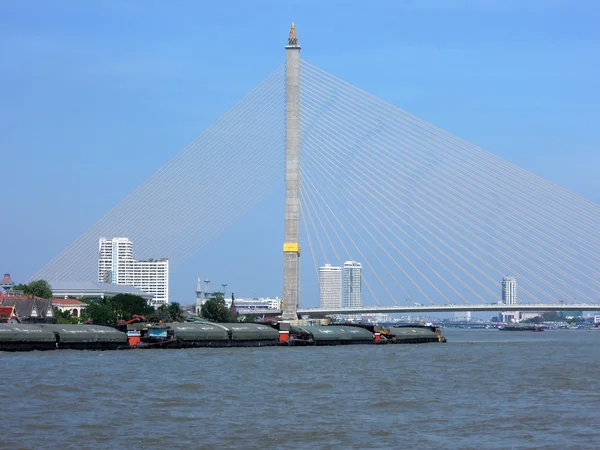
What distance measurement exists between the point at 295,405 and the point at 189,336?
3542 centimetres

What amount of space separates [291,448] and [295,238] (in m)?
56.8

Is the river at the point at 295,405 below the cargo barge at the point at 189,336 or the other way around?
below

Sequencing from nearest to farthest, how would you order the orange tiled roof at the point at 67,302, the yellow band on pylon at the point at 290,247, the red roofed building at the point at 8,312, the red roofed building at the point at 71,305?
the yellow band on pylon at the point at 290,247 < the red roofed building at the point at 8,312 < the red roofed building at the point at 71,305 < the orange tiled roof at the point at 67,302

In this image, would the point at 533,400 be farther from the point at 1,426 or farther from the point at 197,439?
the point at 1,426

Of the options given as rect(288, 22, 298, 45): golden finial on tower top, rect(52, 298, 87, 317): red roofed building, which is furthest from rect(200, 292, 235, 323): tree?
rect(288, 22, 298, 45): golden finial on tower top

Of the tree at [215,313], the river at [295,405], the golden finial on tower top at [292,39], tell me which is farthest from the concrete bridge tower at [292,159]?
the tree at [215,313]

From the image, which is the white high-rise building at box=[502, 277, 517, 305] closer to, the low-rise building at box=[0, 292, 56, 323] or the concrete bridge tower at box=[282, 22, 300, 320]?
the concrete bridge tower at box=[282, 22, 300, 320]

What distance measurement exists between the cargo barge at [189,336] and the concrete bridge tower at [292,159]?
7.18m

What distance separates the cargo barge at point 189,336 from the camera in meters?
51.6


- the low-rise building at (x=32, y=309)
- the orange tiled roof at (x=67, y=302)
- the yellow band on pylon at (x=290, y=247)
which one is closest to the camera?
the yellow band on pylon at (x=290, y=247)

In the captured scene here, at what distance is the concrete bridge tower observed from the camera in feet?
239

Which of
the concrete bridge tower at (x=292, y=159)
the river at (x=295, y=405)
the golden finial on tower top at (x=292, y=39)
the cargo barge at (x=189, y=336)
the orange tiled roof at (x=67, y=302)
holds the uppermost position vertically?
the golden finial on tower top at (x=292, y=39)

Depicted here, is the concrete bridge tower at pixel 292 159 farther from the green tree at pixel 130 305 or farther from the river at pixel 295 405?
the river at pixel 295 405

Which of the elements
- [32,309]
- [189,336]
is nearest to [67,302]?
[32,309]
